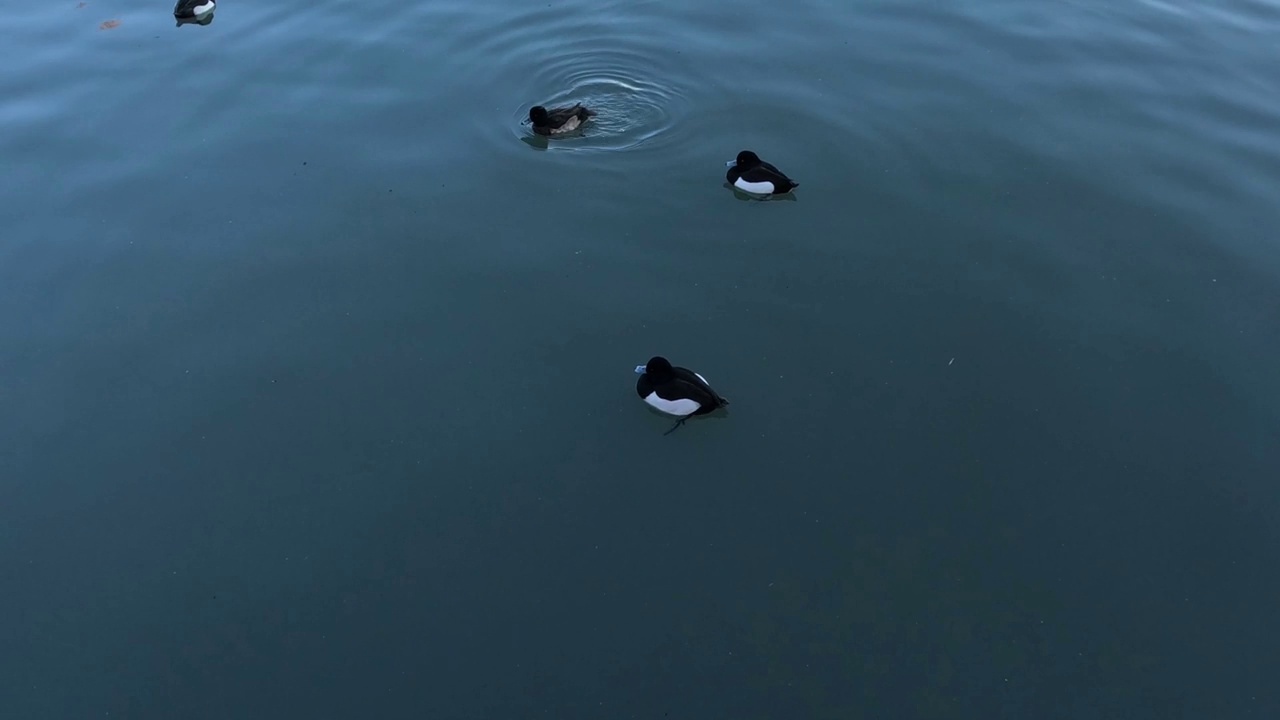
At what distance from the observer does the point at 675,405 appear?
927cm

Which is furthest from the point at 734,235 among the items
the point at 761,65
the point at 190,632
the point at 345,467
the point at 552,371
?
the point at 190,632

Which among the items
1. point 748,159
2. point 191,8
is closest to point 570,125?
point 748,159

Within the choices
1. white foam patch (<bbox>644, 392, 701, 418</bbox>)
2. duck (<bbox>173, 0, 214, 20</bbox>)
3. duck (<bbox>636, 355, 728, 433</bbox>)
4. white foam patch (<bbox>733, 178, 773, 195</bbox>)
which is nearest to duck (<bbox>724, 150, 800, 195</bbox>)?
white foam patch (<bbox>733, 178, 773, 195</bbox>)

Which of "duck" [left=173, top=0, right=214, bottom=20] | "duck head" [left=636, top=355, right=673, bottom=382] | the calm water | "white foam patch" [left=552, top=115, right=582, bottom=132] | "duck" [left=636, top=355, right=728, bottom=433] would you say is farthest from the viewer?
"duck" [left=173, top=0, right=214, bottom=20]

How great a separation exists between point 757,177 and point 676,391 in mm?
4023

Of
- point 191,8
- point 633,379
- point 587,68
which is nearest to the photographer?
point 633,379

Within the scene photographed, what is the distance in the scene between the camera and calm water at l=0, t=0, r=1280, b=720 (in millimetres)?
7723

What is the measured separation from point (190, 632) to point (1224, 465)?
1000 cm

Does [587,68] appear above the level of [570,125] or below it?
above

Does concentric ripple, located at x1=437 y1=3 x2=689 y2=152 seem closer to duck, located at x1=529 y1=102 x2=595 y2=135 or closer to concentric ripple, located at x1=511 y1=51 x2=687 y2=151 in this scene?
concentric ripple, located at x1=511 y1=51 x2=687 y2=151

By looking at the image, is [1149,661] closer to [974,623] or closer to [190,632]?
[974,623]

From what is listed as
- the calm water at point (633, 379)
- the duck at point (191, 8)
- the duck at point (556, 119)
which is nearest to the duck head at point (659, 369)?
the calm water at point (633, 379)

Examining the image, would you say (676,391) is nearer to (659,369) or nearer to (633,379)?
(659,369)

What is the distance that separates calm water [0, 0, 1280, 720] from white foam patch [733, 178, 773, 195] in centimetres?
39
